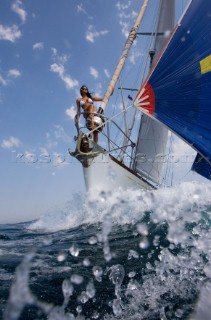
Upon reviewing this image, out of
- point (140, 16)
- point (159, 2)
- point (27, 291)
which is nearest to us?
point (27, 291)

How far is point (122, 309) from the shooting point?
2535 millimetres

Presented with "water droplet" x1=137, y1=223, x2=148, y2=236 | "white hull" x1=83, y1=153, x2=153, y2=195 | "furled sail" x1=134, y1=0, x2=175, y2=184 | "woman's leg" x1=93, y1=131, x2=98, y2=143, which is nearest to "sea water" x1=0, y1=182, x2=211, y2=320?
"water droplet" x1=137, y1=223, x2=148, y2=236

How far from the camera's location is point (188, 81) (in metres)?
7.90

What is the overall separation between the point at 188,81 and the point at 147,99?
1.36 meters

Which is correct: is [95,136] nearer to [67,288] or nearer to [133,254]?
[133,254]

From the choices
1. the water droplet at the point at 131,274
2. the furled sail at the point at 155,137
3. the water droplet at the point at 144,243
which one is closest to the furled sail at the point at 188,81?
the water droplet at the point at 144,243

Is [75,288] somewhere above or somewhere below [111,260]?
below

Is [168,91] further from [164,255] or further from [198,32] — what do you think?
[164,255]

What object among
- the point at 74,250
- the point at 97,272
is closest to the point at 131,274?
the point at 97,272

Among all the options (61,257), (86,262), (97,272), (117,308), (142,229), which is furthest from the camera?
(142,229)

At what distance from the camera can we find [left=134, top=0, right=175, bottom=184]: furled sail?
51.9 feet

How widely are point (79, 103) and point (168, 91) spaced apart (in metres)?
3.36

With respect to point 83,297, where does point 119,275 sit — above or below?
above

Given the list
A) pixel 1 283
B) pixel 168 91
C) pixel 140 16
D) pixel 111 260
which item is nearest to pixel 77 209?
pixel 168 91
